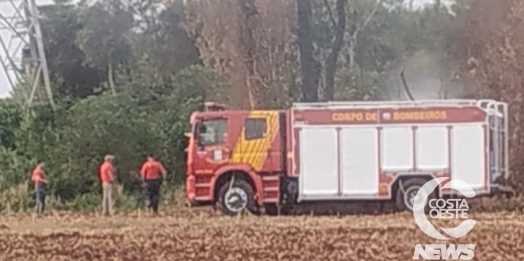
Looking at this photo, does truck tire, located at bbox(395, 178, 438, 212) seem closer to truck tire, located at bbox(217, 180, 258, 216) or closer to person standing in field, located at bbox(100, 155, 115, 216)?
truck tire, located at bbox(217, 180, 258, 216)

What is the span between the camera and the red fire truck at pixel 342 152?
27203 millimetres

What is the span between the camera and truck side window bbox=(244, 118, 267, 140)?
28.1 meters

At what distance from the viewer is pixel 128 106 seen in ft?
121

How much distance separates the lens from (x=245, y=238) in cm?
2092

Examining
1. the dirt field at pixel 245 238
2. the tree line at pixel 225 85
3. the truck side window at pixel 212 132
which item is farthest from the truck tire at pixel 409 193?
the tree line at pixel 225 85

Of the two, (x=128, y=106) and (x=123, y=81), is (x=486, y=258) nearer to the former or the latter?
(x=128, y=106)

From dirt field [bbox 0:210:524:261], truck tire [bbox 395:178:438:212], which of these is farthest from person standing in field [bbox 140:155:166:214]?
truck tire [bbox 395:178:438:212]

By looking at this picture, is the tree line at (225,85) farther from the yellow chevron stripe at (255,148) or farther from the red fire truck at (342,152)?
the yellow chevron stripe at (255,148)

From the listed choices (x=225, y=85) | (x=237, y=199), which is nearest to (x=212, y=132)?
(x=237, y=199)

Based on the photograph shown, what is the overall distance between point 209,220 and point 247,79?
1084 cm

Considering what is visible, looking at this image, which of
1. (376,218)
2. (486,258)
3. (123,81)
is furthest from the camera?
(123,81)

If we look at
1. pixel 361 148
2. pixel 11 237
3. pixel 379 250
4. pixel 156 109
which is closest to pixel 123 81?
pixel 156 109
